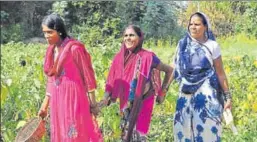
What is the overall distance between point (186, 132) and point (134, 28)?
2.46 feet

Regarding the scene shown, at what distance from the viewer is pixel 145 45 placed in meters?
6.86

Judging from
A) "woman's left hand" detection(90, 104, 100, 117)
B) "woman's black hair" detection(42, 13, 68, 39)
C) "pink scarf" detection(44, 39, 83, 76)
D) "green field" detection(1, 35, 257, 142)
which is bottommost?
"green field" detection(1, 35, 257, 142)

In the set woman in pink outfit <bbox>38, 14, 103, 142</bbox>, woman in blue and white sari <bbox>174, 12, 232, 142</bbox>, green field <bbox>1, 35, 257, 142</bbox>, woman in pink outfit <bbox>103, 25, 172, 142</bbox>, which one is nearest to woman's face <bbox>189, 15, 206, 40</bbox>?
woman in blue and white sari <bbox>174, 12, 232, 142</bbox>

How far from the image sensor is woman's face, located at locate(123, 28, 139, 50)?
4.02 metres

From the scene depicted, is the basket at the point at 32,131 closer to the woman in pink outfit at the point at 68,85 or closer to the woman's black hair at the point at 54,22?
the woman in pink outfit at the point at 68,85

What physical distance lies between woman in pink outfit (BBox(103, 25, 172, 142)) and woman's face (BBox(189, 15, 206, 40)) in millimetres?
353

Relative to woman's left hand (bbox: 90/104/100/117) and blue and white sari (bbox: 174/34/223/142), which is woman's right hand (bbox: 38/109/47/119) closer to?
woman's left hand (bbox: 90/104/100/117)

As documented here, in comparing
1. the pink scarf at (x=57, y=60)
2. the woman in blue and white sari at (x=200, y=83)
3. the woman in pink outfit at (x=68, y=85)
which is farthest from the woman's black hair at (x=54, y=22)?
the woman in blue and white sari at (x=200, y=83)

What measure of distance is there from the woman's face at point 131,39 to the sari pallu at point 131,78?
0.18 ft

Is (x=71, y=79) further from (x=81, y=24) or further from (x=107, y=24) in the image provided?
(x=81, y=24)

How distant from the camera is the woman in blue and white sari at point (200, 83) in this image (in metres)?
3.82

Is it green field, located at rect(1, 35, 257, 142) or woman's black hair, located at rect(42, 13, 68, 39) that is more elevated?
woman's black hair, located at rect(42, 13, 68, 39)

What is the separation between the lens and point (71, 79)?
388 cm

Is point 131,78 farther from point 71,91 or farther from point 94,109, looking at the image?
point 71,91
